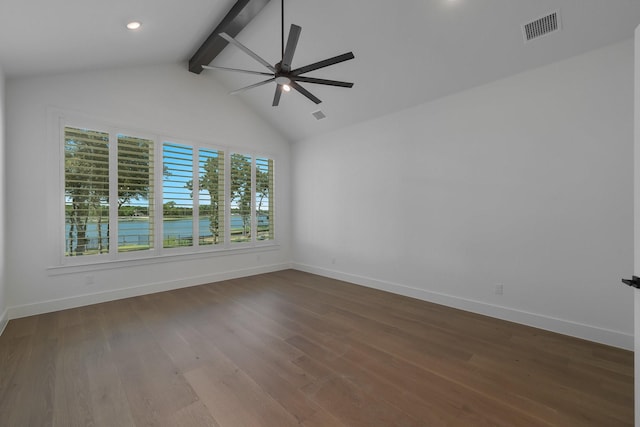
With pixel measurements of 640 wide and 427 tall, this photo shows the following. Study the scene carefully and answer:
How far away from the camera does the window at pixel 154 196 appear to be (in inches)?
150

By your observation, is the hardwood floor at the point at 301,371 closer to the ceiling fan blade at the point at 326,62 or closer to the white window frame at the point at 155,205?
the white window frame at the point at 155,205

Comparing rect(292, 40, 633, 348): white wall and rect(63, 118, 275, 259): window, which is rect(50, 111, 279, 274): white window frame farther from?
rect(292, 40, 633, 348): white wall

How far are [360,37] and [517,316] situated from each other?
3.92m

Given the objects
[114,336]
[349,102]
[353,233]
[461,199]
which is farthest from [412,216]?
[114,336]

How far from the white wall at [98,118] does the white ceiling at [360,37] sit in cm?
29

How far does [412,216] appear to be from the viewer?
14.1 feet

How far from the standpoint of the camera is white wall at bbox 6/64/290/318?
3.39m

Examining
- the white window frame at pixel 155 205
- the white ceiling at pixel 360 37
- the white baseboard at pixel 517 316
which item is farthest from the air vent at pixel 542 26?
the white window frame at pixel 155 205

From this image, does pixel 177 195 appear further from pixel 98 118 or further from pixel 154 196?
pixel 98 118

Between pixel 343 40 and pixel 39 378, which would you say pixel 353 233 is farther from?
pixel 39 378

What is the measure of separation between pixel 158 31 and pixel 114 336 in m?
3.62

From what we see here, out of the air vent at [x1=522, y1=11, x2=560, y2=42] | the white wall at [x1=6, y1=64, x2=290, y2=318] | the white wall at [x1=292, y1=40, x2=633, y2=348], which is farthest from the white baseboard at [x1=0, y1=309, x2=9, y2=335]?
the air vent at [x1=522, y1=11, x2=560, y2=42]

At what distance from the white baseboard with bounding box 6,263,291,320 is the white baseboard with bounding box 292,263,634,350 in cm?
253

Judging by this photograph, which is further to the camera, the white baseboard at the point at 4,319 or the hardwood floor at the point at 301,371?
the white baseboard at the point at 4,319
